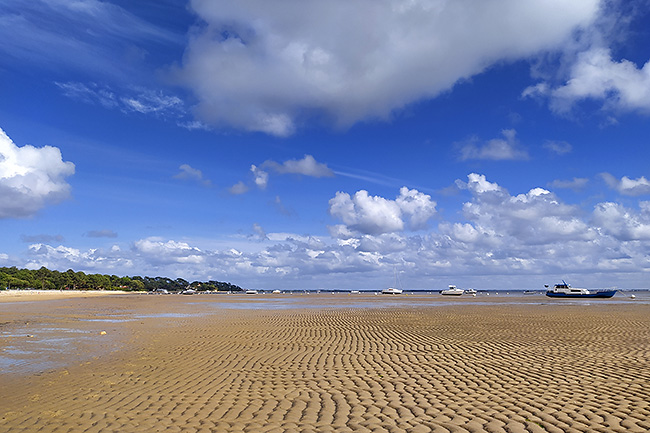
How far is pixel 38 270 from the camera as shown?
127 metres

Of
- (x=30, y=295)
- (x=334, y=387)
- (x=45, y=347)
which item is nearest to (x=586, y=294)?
(x=334, y=387)

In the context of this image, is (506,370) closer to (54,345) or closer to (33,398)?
(33,398)

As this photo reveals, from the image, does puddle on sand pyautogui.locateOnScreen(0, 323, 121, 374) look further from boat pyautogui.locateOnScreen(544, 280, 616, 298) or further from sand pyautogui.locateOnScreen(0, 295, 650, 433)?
boat pyautogui.locateOnScreen(544, 280, 616, 298)

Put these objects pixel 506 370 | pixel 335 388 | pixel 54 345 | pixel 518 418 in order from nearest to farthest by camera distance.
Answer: pixel 518 418
pixel 335 388
pixel 506 370
pixel 54 345

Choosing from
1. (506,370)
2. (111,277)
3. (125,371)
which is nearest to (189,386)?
(125,371)

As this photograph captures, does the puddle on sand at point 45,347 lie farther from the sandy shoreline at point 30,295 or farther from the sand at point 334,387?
the sandy shoreline at point 30,295

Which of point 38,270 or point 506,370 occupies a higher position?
point 38,270

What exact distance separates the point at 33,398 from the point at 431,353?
37.8 ft

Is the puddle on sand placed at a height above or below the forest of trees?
below

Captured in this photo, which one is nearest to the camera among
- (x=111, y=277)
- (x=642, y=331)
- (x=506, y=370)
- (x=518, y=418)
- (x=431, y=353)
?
(x=518, y=418)

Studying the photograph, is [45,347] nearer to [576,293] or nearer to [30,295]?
[30,295]

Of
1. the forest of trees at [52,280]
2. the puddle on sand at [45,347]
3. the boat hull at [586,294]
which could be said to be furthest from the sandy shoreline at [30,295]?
the boat hull at [586,294]

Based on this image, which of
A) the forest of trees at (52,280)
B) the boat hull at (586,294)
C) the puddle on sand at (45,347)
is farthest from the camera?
the forest of trees at (52,280)

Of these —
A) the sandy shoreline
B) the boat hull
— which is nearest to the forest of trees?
the sandy shoreline
